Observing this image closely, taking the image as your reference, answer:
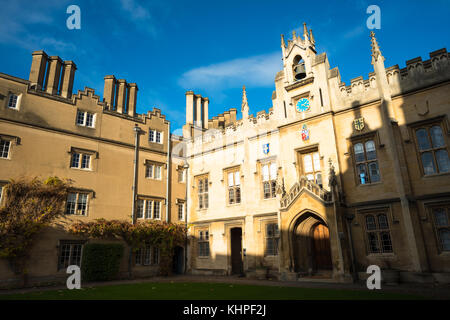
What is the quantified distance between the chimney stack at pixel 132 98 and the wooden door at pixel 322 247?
1756cm

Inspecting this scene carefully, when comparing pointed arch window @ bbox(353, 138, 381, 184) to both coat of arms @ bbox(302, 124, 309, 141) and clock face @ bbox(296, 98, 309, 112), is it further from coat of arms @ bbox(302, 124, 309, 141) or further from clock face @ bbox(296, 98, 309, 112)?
clock face @ bbox(296, 98, 309, 112)

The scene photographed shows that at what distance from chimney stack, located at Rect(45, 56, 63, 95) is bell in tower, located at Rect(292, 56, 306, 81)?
1753 centimetres

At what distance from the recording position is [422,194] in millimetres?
15859

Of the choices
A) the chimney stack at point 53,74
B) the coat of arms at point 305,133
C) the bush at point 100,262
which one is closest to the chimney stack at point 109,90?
the chimney stack at point 53,74

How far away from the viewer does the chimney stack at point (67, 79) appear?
22.6m

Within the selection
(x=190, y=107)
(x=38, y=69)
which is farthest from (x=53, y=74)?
(x=190, y=107)

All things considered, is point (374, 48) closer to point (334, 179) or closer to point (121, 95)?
point (334, 179)

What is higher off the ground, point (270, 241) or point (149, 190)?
point (149, 190)

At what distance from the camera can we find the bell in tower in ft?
71.9

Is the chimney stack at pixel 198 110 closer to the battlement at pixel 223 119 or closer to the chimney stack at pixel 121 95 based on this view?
the battlement at pixel 223 119

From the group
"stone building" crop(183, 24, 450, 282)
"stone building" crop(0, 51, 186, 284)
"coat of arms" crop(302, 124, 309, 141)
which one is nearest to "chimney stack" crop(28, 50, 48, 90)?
"stone building" crop(0, 51, 186, 284)
